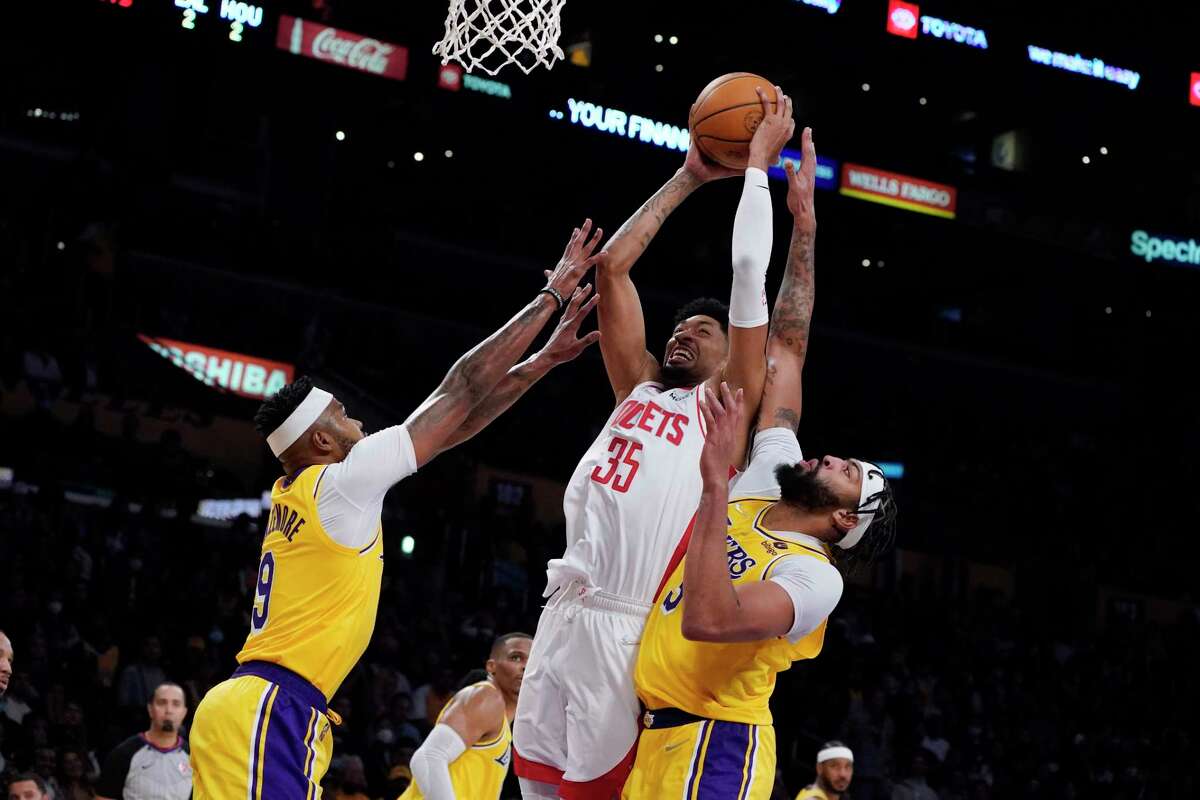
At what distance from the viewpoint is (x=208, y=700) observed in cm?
459

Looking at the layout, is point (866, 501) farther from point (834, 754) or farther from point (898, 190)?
point (898, 190)

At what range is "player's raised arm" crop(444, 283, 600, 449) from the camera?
5102 mm

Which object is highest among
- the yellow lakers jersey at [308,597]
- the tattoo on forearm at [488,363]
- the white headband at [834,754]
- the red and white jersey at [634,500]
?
the tattoo on forearm at [488,363]

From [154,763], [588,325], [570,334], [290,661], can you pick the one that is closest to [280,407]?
[290,661]

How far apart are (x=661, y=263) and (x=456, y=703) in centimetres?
1646

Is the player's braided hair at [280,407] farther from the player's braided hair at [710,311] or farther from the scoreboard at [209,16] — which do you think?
the scoreboard at [209,16]

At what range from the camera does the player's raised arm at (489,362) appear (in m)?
4.90

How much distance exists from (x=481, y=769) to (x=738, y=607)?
11.2 feet

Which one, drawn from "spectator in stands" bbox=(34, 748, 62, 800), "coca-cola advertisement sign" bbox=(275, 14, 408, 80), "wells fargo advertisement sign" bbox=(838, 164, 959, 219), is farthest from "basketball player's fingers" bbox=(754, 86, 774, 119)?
"wells fargo advertisement sign" bbox=(838, 164, 959, 219)

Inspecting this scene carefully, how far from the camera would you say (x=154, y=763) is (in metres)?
7.93

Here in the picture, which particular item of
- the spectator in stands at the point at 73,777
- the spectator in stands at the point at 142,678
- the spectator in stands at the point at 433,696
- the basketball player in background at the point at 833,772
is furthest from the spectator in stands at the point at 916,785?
the spectator in stands at the point at 73,777

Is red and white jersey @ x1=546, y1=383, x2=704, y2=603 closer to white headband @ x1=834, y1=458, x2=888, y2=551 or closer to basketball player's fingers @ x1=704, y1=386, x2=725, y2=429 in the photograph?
white headband @ x1=834, y1=458, x2=888, y2=551

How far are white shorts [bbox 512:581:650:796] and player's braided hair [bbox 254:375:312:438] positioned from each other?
1067 millimetres

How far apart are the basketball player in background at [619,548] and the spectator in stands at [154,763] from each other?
389 centimetres
